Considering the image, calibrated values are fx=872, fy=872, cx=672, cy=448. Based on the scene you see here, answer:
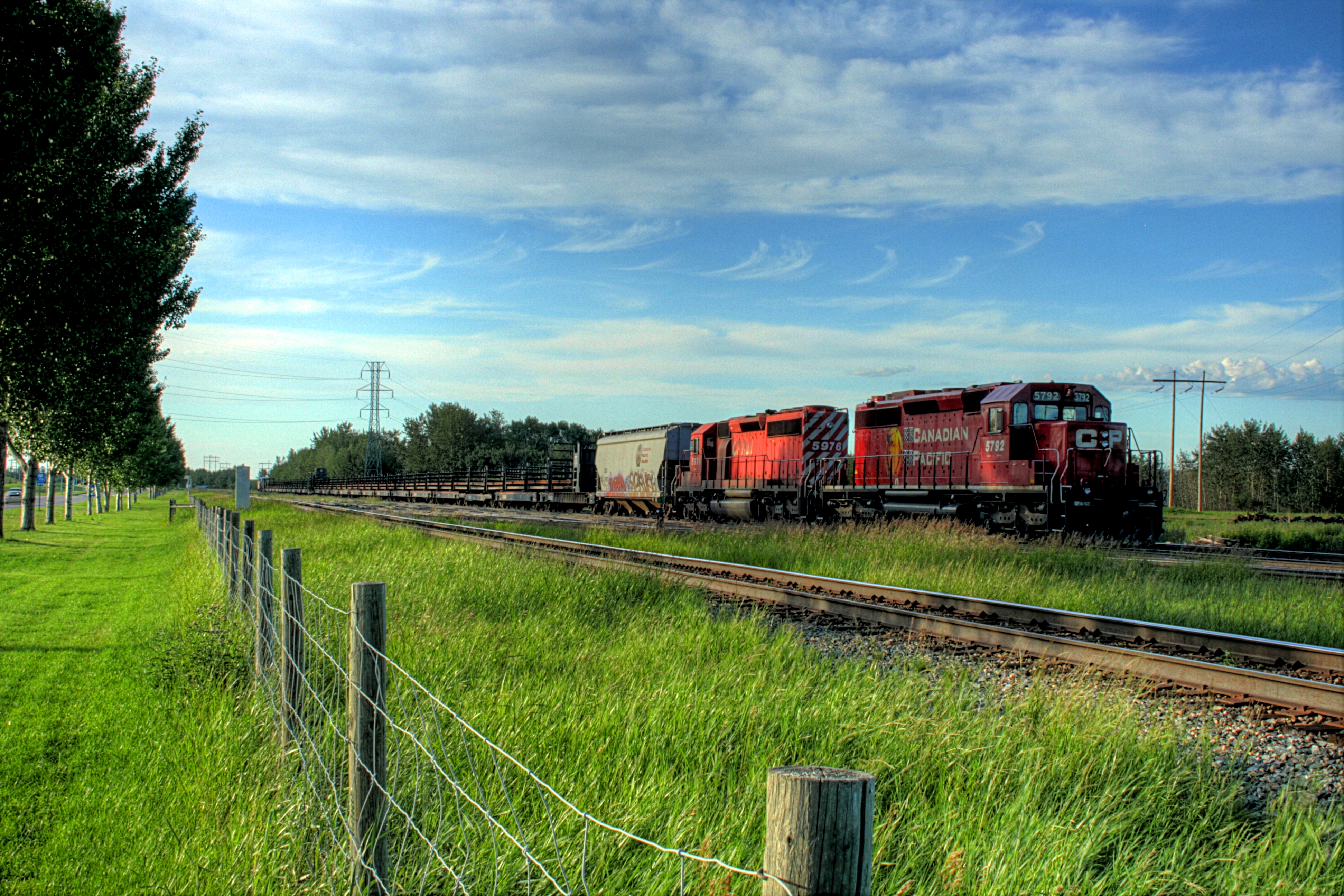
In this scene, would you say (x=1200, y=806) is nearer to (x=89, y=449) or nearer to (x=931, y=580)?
(x=931, y=580)

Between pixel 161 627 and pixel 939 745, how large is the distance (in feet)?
29.4

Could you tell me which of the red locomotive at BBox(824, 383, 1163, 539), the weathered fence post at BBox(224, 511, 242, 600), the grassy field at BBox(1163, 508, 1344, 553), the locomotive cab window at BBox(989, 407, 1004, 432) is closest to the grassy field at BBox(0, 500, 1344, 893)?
the weathered fence post at BBox(224, 511, 242, 600)

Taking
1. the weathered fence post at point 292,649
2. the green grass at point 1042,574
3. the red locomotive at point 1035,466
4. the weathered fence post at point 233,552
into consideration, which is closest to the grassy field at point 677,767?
the weathered fence post at point 292,649

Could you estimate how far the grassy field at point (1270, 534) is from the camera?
22.5 m

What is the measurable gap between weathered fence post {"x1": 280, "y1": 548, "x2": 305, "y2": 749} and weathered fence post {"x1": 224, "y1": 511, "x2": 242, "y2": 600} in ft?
10.9

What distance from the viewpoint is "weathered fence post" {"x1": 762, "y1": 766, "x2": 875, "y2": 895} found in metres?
1.36

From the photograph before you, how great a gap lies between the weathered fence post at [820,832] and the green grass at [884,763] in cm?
174

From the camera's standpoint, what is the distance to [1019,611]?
375 inches

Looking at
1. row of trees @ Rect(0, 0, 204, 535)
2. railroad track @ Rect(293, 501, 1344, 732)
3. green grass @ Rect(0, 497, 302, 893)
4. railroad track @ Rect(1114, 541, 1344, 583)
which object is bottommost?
green grass @ Rect(0, 497, 302, 893)

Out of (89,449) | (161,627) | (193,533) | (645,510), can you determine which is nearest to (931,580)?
(161,627)

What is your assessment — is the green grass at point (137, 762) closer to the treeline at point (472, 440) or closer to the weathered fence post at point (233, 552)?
the weathered fence post at point (233, 552)

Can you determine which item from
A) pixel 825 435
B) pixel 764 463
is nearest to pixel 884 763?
pixel 825 435

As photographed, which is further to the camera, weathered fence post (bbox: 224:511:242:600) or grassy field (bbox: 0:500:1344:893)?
weathered fence post (bbox: 224:511:242:600)

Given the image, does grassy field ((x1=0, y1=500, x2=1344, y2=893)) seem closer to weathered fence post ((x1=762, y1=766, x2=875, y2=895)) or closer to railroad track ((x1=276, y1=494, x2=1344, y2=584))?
weathered fence post ((x1=762, y1=766, x2=875, y2=895))
